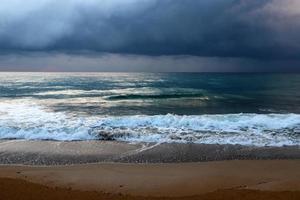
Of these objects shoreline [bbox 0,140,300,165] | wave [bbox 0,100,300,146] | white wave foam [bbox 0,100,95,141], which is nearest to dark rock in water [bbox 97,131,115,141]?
wave [bbox 0,100,300,146]

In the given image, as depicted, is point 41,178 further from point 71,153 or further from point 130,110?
point 130,110

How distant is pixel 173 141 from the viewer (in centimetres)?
1523

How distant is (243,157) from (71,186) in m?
6.35

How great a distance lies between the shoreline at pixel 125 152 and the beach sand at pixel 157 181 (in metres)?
0.73

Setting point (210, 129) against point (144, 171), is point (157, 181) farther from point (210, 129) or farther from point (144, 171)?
point (210, 129)

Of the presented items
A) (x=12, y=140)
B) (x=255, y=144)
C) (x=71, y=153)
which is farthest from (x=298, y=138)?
(x=12, y=140)

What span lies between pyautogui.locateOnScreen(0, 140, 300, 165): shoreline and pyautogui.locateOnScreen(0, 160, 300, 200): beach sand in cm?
73

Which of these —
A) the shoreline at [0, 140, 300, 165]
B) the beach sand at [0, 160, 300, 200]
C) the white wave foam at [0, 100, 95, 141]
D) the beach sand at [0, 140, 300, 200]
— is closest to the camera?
the beach sand at [0, 160, 300, 200]

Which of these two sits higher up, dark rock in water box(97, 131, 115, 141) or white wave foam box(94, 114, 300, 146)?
white wave foam box(94, 114, 300, 146)

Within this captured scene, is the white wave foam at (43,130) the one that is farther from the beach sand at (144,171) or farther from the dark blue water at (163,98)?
the dark blue water at (163,98)

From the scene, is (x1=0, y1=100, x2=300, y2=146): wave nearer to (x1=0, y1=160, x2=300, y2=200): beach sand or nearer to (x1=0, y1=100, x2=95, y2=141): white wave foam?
(x1=0, y1=100, x2=95, y2=141): white wave foam

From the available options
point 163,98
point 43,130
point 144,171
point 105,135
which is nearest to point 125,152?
point 144,171

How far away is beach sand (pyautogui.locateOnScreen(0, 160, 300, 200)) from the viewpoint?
7805mm

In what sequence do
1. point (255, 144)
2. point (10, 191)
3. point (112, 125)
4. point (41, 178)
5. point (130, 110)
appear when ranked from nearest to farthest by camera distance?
1. point (10, 191)
2. point (41, 178)
3. point (255, 144)
4. point (112, 125)
5. point (130, 110)
